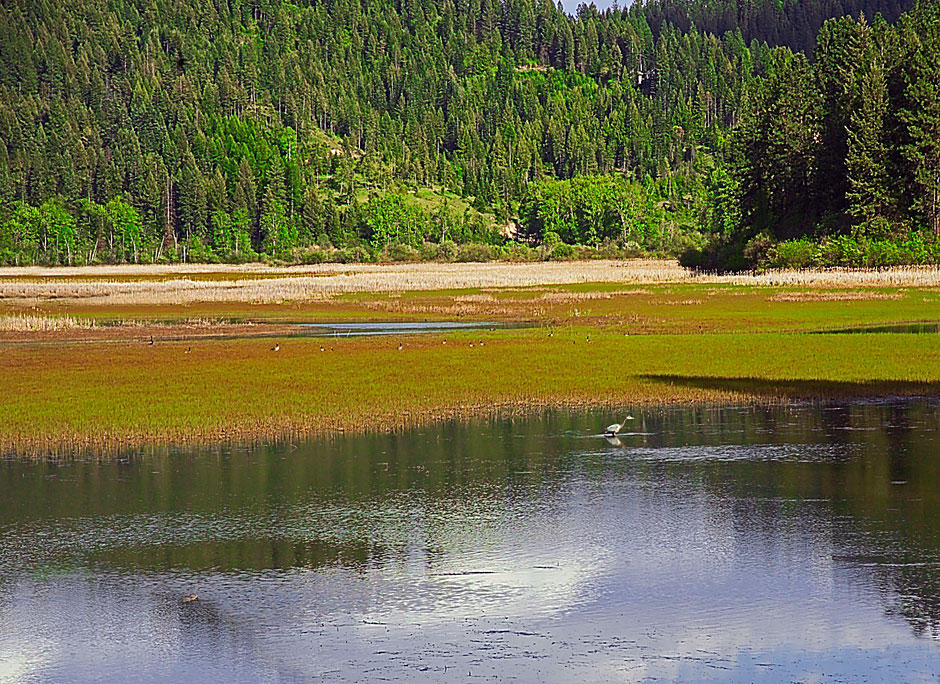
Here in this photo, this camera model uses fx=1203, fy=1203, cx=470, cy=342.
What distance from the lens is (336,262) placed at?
179125mm

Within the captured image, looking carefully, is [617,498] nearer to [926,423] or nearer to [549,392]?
[926,423]

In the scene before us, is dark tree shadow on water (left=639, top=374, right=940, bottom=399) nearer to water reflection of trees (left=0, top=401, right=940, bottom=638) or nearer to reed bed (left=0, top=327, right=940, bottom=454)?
reed bed (left=0, top=327, right=940, bottom=454)

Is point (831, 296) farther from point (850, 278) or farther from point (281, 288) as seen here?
point (281, 288)

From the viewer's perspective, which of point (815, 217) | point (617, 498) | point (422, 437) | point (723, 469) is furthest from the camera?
point (815, 217)

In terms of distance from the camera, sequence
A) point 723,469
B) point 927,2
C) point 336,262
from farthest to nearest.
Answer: point 336,262 → point 927,2 → point 723,469

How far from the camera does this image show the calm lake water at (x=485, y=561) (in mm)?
9594

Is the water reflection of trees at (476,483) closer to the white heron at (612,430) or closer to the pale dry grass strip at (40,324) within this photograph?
the white heron at (612,430)

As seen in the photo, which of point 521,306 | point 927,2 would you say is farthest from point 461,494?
point 927,2

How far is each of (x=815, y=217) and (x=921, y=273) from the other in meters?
24.2

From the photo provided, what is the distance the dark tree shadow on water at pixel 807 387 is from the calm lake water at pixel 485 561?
4795 millimetres

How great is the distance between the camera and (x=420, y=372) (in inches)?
1130

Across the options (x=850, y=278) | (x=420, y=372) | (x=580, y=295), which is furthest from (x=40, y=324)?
(x=850, y=278)

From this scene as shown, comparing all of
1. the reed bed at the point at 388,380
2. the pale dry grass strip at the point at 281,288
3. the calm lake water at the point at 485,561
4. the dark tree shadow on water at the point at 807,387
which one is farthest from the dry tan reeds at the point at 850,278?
the calm lake water at the point at 485,561

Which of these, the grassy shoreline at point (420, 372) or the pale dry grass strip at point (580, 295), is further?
the pale dry grass strip at point (580, 295)
